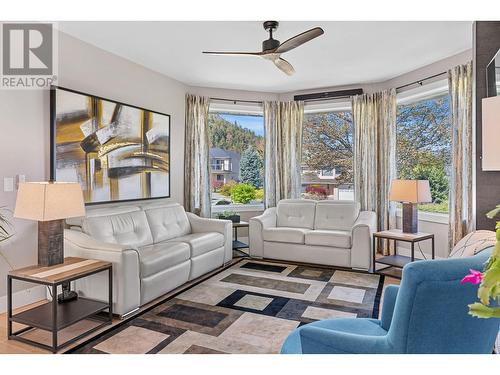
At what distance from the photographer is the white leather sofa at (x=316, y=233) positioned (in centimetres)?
434

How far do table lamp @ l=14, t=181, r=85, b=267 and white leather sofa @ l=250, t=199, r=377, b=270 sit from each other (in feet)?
8.94

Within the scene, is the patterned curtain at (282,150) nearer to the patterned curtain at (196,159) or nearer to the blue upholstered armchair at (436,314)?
the patterned curtain at (196,159)

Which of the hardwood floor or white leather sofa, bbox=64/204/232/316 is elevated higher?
white leather sofa, bbox=64/204/232/316

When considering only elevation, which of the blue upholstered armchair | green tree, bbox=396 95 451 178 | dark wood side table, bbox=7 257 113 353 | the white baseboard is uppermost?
green tree, bbox=396 95 451 178

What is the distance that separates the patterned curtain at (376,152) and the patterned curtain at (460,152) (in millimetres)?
987

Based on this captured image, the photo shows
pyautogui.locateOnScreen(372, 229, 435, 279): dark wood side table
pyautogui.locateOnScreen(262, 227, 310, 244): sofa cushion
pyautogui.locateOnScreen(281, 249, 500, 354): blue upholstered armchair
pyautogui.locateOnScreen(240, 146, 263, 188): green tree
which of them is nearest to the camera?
pyautogui.locateOnScreen(281, 249, 500, 354): blue upholstered armchair

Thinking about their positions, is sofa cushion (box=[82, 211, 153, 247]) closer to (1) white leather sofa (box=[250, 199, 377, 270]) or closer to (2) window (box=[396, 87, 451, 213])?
(1) white leather sofa (box=[250, 199, 377, 270])

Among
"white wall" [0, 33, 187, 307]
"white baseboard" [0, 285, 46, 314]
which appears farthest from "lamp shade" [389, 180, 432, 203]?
"white baseboard" [0, 285, 46, 314]

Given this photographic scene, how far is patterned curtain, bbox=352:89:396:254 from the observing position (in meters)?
5.05

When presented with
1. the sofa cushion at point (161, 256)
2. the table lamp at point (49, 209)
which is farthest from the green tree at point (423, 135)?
the table lamp at point (49, 209)

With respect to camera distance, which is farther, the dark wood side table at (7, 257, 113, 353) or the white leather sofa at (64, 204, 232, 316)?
the white leather sofa at (64, 204, 232, 316)

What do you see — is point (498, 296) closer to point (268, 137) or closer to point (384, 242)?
point (384, 242)

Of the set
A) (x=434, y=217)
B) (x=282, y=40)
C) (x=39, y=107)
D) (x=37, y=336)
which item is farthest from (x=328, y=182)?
(x=37, y=336)

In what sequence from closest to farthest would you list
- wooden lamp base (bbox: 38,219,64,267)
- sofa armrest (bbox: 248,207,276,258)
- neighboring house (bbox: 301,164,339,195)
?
wooden lamp base (bbox: 38,219,64,267) < sofa armrest (bbox: 248,207,276,258) < neighboring house (bbox: 301,164,339,195)
